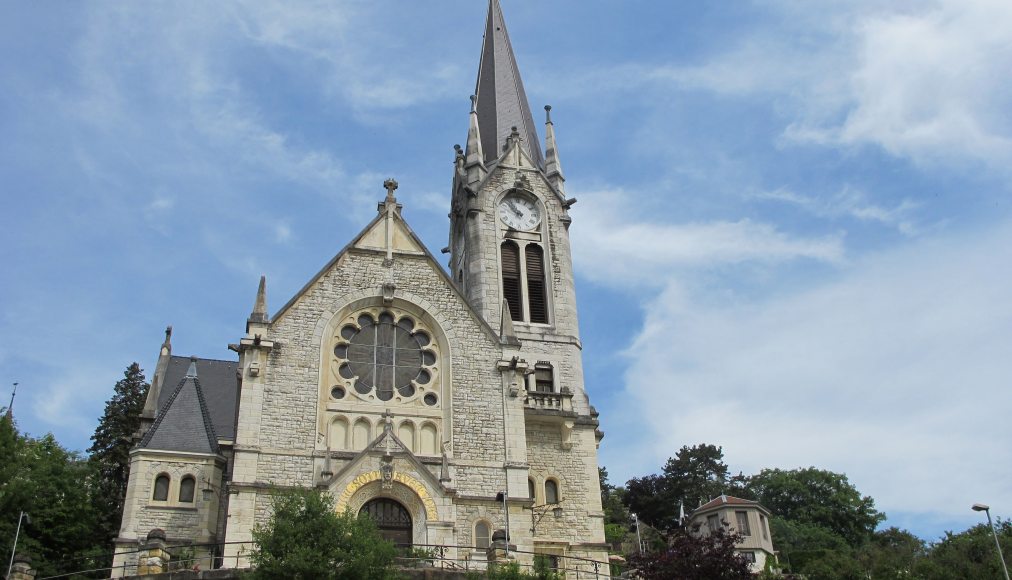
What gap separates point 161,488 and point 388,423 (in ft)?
23.1

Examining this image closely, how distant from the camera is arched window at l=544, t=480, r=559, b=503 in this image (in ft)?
103

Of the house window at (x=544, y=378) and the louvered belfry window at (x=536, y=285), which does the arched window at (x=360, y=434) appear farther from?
the louvered belfry window at (x=536, y=285)

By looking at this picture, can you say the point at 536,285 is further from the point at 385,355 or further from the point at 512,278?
the point at 385,355

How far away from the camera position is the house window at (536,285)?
36094 mm

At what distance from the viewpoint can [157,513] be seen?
2762 cm

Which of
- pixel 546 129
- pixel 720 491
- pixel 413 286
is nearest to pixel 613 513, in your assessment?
pixel 720 491

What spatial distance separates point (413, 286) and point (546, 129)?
14319 mm

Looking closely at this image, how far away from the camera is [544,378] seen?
34.3 m

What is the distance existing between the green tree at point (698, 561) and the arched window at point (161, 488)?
45.3ft

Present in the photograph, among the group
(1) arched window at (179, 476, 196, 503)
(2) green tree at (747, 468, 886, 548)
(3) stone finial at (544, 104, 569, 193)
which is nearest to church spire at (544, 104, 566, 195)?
(3) stone finial at (544, 104, 569, 193)

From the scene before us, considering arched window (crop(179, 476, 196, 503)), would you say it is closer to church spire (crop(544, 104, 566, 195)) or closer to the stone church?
the stone church

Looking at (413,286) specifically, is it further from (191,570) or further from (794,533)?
(794,533)

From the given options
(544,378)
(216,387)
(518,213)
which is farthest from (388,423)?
(518,213)

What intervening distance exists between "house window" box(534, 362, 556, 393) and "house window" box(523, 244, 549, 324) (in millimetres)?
2057
